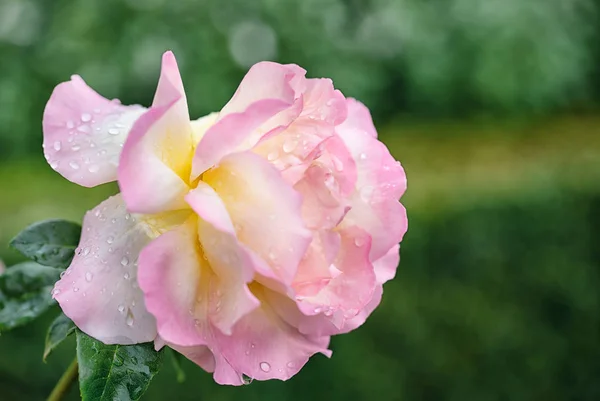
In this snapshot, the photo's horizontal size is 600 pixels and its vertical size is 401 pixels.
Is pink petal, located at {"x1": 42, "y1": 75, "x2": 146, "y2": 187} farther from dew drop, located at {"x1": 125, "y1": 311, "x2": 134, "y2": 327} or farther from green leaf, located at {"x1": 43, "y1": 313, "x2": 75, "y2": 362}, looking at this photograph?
green leaf, located at {"x1": 43, "y1": 313, "x2": 75, "y2": 362}

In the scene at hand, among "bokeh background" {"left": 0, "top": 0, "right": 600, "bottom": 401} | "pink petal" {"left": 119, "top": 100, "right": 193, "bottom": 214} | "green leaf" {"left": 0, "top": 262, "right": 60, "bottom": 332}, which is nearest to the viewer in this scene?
"pink petal" {"left": 119, "top": 100, "right": 193, "bottom": 214}

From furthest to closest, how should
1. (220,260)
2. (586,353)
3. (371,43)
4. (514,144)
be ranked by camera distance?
(371,43) → (514,144) → (586,353) → (220,260)

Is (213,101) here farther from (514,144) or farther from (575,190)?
(575,190)

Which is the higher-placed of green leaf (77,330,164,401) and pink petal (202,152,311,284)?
pink petal (202,152,311,284)

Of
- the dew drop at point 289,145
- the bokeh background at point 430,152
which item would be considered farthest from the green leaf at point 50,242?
the bokeh background at point 430,152

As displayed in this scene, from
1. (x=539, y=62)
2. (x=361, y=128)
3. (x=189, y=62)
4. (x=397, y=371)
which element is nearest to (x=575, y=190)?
(x=397, y=371)

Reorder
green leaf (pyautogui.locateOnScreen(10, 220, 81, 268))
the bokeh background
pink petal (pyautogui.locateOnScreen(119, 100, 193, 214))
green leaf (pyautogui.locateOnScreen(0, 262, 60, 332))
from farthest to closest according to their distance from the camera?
the bokeh background, green leaf (pyautogui.locateOnScreen(0, 262, 60, 332)), green leaf (pyautogui.locateOnScreen(10, 220, 81, 268)), pink petal (pyautogui.locateOnScreen(119, 100, 193, 214))

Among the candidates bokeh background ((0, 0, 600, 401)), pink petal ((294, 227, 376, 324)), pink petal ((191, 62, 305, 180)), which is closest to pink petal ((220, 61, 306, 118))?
pink petal ((191, 62, 305, 180))

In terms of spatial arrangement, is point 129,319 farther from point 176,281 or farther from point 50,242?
point 50,242
